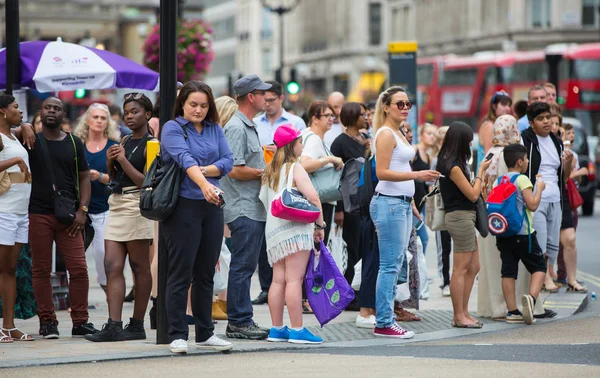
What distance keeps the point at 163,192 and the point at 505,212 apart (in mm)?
3576

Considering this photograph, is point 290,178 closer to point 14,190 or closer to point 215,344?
point 215,344

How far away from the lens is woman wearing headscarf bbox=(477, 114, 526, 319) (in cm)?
1174

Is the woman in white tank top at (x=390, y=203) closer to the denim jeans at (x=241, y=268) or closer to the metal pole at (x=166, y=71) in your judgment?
the denim jeans at (x=241, y=268)

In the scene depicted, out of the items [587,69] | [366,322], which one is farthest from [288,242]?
[587,69]

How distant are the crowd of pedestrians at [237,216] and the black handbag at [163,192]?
8 cm

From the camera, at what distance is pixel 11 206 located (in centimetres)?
993

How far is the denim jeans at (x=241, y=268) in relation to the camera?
1015cm

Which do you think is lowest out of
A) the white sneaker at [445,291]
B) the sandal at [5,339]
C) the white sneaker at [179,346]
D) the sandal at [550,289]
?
the white sneaker at [445,291]

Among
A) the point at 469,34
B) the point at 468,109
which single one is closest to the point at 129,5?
the point at 469,34

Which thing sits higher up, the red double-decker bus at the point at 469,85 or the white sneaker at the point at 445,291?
the red double-decker bus at the point at 469,85

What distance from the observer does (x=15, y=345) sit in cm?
980

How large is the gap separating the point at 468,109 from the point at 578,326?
3959cm

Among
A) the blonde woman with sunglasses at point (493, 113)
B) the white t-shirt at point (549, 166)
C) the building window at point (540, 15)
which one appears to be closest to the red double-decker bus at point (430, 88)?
the building window at point (540, 15)

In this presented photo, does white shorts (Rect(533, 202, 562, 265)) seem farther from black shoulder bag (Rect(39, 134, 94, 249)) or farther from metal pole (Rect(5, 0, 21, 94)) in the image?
metal pole (Rect(5, 0, 21, 94))
